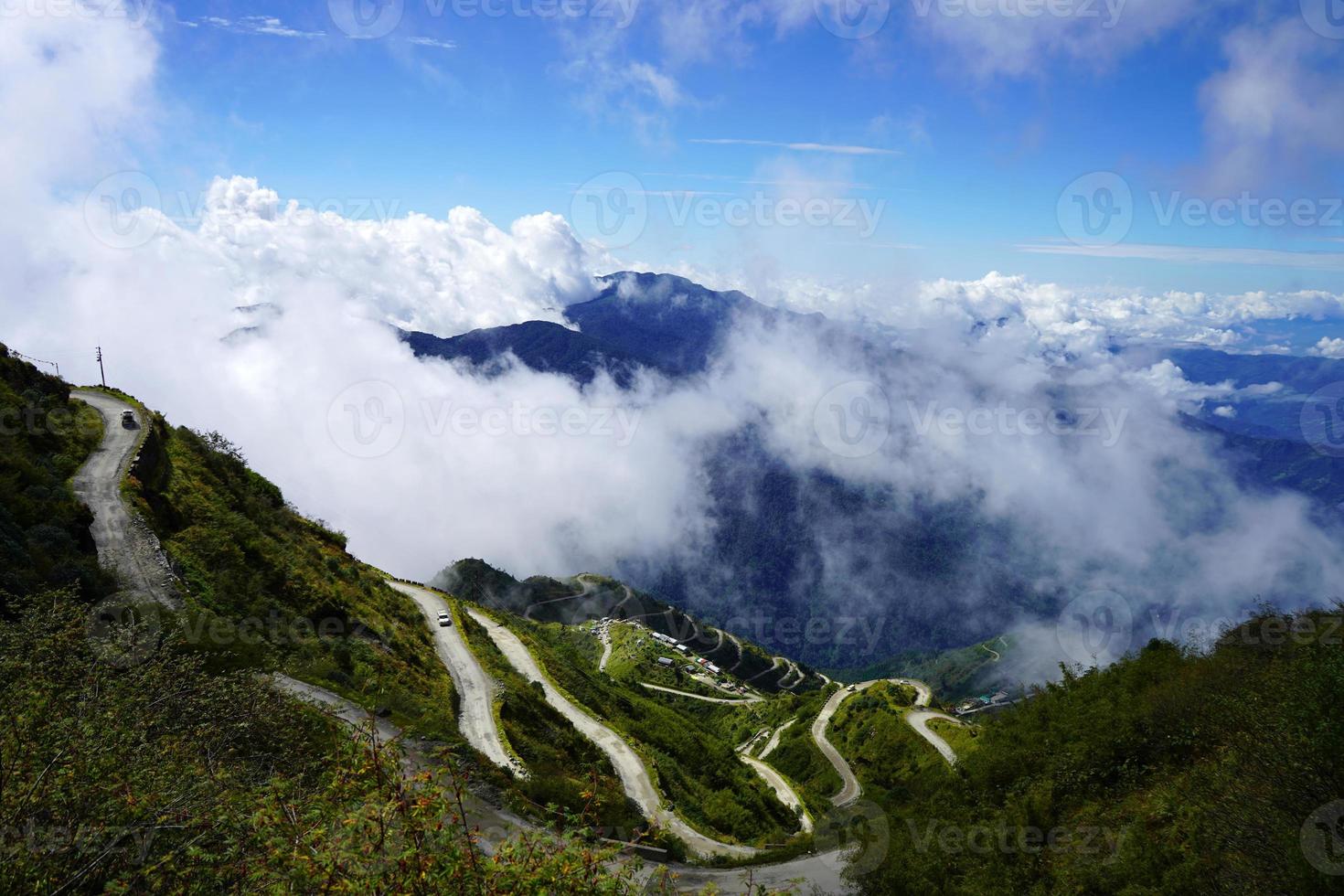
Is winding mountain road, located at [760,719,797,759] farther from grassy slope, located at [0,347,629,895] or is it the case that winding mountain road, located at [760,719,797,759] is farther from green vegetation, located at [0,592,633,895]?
green vegetation, located at [0,592,633,895]

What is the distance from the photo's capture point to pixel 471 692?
131 ft

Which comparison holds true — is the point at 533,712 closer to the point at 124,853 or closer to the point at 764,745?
the point at 124,853

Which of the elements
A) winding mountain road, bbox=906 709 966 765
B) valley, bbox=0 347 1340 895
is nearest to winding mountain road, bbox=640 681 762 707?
winding mountain road, bbox=906 709 966 765

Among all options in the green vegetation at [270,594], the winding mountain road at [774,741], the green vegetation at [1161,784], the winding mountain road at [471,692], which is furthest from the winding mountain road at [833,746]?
the green vegetation at [270,594]

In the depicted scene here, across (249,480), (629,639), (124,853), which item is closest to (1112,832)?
(124,853)

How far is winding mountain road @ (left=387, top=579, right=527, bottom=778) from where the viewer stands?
33031 millimetres

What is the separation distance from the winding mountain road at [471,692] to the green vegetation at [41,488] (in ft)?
58.6

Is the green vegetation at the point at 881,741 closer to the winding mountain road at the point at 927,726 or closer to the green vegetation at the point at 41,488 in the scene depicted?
the winding mountain road at the point at 927,726

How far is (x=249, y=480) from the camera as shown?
5009 cm

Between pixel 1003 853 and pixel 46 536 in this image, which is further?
pixel 46 536

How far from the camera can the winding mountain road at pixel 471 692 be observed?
108ft

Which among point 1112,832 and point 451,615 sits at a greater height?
point 451,615

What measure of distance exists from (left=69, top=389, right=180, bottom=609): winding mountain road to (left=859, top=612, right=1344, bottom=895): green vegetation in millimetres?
31207

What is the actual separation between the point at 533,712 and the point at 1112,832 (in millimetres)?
30607
